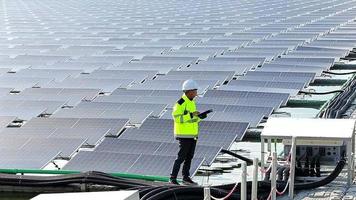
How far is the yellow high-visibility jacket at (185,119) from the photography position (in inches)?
598

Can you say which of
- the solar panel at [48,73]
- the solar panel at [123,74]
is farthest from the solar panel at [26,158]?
the solar panel at [48,73]

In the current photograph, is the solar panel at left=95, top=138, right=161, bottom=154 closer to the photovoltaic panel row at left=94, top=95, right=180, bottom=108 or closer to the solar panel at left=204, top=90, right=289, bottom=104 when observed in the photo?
the photovoltaic panel row at left=94, top=95, right=180, bottom=108

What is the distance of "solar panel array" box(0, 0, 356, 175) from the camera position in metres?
18.4

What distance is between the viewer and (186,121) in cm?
1523

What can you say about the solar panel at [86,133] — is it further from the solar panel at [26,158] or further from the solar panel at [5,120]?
the solar panel at [5,120]

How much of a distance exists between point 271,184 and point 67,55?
25.6 m

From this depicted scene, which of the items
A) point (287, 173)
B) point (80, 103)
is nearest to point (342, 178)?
point (287, 173)

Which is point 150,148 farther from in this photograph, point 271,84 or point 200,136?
point 271,84

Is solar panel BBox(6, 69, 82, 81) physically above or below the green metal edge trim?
above

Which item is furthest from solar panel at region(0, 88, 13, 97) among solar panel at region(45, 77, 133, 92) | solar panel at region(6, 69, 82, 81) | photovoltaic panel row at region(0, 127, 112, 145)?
photovoltaic panel row at region(0, 127, 112, 145)

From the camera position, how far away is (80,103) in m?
23.9

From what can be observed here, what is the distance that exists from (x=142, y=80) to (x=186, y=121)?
45.5 feet

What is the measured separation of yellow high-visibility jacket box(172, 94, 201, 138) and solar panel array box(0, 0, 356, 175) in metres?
1.41

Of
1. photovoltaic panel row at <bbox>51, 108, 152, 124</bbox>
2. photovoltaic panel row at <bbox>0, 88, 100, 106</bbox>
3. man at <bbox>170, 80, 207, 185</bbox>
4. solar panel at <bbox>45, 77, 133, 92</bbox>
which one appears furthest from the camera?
solar panel at <bbox>45, 77, 133, 92</bbox>
